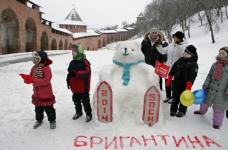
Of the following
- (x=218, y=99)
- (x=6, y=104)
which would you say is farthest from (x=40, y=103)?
(x=218, y=99)

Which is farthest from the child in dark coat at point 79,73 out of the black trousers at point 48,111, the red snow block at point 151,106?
the red snow block at point 151,106

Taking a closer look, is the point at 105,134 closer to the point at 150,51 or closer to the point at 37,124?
the point at 37,124

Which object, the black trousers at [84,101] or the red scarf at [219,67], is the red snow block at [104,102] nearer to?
the black trousers at [84,101]

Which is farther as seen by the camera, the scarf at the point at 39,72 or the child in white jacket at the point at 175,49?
the child in white jacket at the point at 175,49

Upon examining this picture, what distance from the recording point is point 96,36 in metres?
55.7

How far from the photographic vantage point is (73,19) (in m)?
58.0

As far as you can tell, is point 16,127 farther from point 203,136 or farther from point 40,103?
point 203,136

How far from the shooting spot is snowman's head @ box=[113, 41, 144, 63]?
4.90 meters

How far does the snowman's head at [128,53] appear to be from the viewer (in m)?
4.90

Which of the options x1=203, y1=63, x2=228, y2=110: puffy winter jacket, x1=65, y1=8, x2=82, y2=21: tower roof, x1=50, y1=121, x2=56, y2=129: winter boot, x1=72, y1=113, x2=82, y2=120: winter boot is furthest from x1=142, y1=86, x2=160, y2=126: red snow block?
x1=65, y1=8, x2=82, y2=21: tower roof

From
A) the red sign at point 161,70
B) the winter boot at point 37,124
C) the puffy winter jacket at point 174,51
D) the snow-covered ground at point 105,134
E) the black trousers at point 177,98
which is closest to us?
the snow-covered ground at point 105,134

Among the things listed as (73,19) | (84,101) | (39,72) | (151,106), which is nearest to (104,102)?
(84,101)

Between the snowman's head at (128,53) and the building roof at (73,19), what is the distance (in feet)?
173

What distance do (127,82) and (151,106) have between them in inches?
25.6
